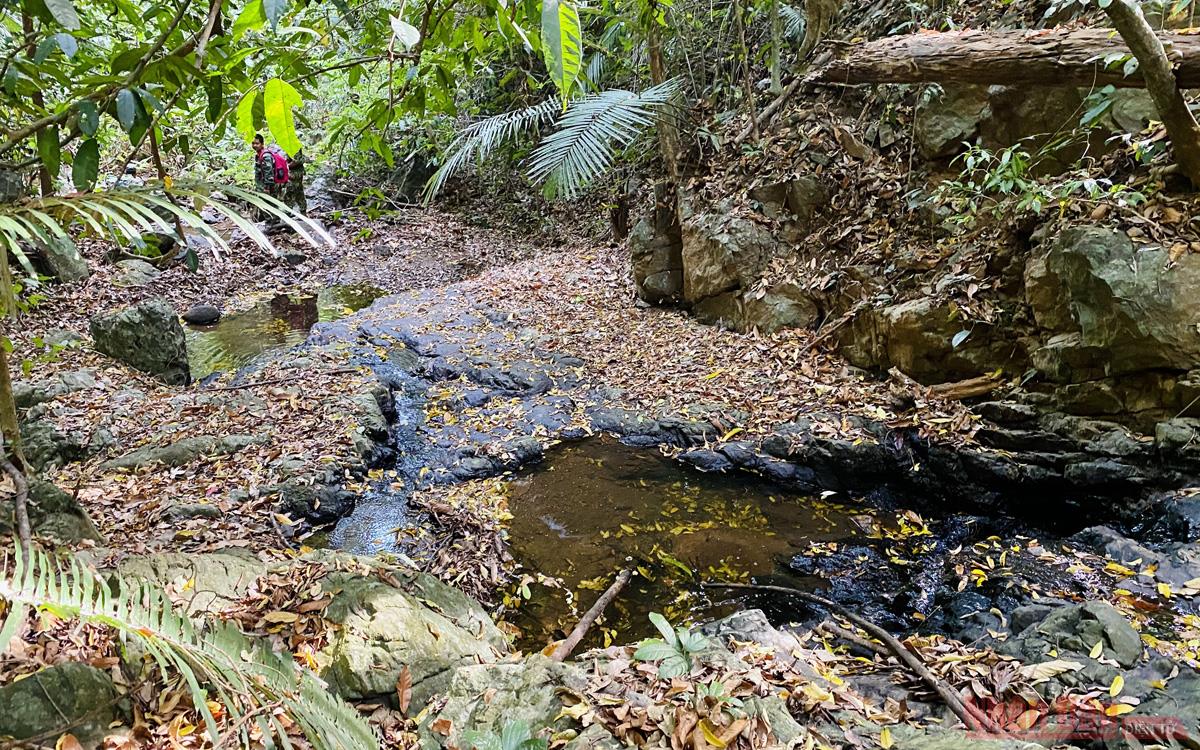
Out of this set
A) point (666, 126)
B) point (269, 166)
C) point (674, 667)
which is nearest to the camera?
point (674, 667)

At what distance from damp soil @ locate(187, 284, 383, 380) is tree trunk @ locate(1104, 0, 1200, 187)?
7.17 metres

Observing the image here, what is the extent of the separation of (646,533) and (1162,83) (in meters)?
3.73

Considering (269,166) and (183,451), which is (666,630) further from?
(269,166)

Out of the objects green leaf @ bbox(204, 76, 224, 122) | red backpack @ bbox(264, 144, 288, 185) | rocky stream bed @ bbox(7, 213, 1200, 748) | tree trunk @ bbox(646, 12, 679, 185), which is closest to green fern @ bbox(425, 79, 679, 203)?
tree trunk @ bbox(646, 12, 679, 185)

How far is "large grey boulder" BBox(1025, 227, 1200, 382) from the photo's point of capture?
360cm

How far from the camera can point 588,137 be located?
598cm

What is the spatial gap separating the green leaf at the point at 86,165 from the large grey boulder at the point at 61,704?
43.1 inches

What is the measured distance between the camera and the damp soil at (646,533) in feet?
10.9

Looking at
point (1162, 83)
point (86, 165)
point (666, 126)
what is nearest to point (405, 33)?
point (86, 165)

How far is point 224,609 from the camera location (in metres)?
2.05

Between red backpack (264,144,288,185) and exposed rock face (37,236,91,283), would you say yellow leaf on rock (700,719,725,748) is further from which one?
red backpack (264,144,288,185)

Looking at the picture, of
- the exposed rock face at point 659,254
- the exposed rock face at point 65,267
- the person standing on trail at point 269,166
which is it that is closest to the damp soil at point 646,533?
the exposed rock face at point 659,254

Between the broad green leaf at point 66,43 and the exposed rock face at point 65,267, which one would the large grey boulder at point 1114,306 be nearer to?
the broad green leaf at point 66,43

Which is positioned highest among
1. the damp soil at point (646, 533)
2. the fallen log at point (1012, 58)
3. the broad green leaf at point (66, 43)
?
the fallen log at point (1012, 58)
